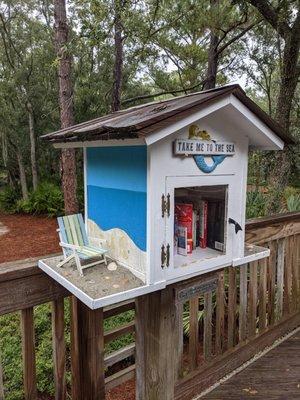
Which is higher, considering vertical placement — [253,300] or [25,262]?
[25,262]

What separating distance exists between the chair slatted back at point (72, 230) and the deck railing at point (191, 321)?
0.55ft

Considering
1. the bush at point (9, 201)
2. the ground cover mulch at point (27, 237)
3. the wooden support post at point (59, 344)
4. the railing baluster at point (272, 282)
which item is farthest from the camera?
the bush at point (9, 201)

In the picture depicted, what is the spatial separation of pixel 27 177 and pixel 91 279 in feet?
38.1

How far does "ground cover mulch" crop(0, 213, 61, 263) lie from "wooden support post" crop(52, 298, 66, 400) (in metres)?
4.78

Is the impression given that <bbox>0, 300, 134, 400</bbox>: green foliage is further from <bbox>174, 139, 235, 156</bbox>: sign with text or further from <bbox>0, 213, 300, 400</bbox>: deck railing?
<bbox>174, 139, 235, 156</bbox>: sign with text

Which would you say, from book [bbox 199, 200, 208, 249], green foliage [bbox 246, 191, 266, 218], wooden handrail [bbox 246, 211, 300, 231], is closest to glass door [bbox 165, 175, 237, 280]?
book [bbox 199, 200, 208, 249]

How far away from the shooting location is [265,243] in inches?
84.2

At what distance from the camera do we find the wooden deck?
1850 mm

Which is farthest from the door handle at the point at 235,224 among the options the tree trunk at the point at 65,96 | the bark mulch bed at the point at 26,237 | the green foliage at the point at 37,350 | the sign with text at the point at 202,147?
the bark mulch bed at the point at 26,237

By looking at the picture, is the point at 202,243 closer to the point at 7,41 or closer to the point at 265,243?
the point at 265,243

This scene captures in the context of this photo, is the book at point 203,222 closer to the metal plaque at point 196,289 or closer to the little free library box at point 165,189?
the little free library box at point 165,189

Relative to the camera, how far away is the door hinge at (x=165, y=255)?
1.13 metres

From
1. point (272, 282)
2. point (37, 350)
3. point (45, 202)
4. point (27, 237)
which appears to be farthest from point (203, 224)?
point (45, 202)

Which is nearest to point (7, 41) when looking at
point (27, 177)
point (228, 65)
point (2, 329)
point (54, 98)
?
point (54, 98)
